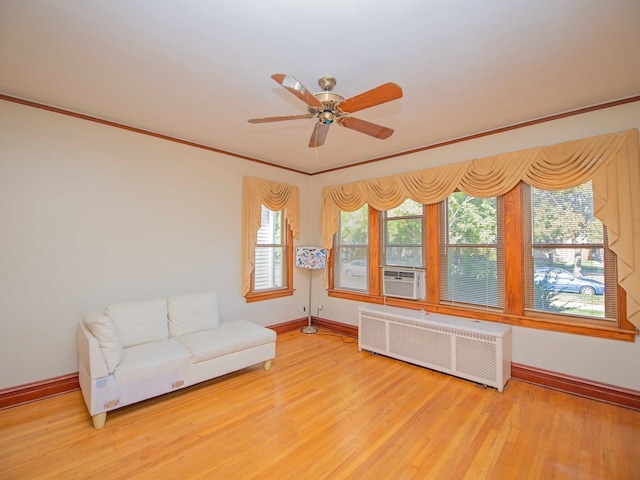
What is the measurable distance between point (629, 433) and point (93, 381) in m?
4.09

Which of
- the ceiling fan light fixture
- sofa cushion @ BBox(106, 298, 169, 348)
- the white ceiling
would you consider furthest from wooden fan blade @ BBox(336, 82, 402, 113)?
sofa cushion @ BBox(106, 298, 169, 348)

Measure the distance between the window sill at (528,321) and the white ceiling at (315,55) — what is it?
206 cm

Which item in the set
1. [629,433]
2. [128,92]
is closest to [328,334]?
[629,433]

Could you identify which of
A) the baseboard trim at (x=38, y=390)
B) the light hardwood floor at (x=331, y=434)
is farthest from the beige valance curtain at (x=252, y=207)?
the baseboard trim at (x=38, y=390)

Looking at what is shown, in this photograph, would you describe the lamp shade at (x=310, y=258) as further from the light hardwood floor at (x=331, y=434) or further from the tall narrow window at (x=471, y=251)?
the light hardwood floor at (x=331, y=434)

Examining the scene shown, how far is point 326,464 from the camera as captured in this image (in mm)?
1972

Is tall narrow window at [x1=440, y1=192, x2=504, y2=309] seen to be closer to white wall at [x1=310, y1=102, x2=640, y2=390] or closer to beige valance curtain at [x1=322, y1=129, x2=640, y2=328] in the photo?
beige valance curtain at [x1=322, y1=129, x2=640, y2=328]

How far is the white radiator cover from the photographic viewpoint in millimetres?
2969

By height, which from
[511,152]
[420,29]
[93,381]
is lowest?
[93,381]

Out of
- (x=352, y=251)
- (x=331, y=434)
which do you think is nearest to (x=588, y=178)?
(x=352, y=251)

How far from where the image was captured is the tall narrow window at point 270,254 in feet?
15.1

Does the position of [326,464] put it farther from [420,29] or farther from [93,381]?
[420,29]

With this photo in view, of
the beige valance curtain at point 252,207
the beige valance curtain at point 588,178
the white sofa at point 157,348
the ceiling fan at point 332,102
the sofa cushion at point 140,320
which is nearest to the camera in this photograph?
the ceiling fan at point 332,102

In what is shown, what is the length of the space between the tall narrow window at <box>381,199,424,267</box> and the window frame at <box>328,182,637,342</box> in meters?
0.10
